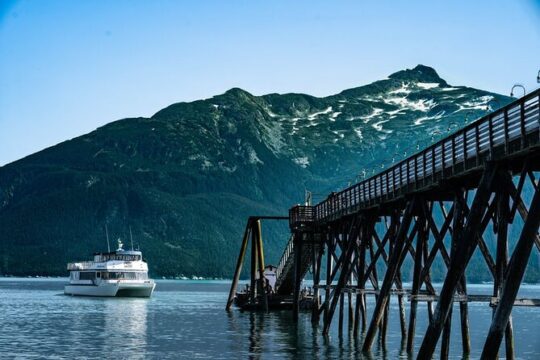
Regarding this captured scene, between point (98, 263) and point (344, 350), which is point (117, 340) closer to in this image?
point (344, 350)

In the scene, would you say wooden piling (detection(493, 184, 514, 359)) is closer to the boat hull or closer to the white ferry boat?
the white ferry boat

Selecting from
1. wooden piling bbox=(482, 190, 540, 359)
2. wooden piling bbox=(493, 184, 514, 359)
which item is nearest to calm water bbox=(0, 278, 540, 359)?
wooden piling bbox=(493, 184, 514, 359)

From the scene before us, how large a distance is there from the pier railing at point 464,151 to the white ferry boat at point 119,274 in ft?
344

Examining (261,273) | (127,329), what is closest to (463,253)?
(127,329)

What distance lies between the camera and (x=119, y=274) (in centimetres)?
16312

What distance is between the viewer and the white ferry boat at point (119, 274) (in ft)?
526

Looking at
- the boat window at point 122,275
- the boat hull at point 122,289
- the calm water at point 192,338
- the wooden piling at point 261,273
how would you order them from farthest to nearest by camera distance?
the boat window at point 122,275 → the boat hull at point 122,289 → the wooden piling at point 261,273 → the calm water at point 192,338

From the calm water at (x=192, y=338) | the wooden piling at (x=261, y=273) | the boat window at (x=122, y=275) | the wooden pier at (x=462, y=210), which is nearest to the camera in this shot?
the wooden pier at (x=462, y=210)

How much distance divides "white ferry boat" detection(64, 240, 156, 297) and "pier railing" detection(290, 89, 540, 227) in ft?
344

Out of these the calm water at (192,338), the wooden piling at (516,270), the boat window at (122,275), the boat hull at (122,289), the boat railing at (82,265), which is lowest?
the calm water at (192,338)

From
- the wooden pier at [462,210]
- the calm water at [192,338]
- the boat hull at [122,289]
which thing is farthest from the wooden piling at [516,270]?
the boat hull at [122,289]

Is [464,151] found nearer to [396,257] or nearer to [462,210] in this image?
[462,210]

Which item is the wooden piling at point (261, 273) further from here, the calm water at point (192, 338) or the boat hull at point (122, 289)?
the boat hull at point (122, 289)

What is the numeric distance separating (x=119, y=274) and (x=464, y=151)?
130 m
